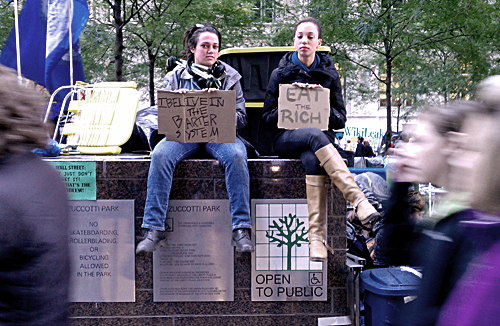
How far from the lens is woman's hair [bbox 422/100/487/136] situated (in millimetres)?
1353

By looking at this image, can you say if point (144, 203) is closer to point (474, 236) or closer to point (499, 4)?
point (474, 236)

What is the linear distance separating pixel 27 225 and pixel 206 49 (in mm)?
2886

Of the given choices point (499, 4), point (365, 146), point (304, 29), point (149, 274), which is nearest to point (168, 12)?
point (499, 4)

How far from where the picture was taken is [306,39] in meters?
4.04

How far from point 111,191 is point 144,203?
0.30 metres

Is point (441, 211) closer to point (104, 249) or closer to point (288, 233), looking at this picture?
point (288, 233)

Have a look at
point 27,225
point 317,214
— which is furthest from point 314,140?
point 27,225

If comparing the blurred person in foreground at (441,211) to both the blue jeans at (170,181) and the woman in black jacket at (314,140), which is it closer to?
the woman in black jacket at (314,140)

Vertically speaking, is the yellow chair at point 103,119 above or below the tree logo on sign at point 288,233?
above

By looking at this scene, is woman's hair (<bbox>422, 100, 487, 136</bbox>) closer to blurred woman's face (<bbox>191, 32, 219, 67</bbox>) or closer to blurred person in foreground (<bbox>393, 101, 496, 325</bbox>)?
blurred person in foreground (<bbox>393, 101, 496, 325</bbox>)

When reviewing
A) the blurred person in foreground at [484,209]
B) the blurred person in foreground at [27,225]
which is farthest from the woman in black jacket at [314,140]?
the blurred person in foreground at [27,225]

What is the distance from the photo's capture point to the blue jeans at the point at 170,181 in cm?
357

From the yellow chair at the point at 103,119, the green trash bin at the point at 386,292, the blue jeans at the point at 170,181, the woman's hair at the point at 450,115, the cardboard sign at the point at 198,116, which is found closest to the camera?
the woman's hair at the point at 450,115

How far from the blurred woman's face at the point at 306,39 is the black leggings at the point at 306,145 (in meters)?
0.76
